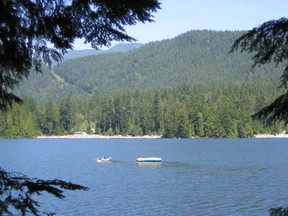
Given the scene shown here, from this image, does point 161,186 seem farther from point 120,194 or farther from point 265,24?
point 265,24

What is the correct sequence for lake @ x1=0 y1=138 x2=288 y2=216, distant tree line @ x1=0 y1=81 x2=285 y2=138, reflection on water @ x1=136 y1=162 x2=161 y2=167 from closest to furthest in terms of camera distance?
lake @ x1=0 y1=138 x2=288 y2=216 → reflection on water @ x1=136 y1=162 x2=161 y2=167 → distant tree line @ x1=0 y1=81 x2=285 y2=138

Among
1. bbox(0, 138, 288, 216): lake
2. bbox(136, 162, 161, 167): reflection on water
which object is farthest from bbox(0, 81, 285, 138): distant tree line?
bbox(0, 138, 288, 216): lake

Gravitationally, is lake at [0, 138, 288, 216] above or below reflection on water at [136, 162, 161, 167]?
below

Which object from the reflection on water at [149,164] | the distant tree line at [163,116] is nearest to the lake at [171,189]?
the reflection on water at [149,164]

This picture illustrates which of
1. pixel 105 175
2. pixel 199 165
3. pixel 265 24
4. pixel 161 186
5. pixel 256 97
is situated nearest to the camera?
pixel 265 24

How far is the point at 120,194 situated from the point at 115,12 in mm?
30535

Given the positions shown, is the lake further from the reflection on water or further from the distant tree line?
the distant tree line

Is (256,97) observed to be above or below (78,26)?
above

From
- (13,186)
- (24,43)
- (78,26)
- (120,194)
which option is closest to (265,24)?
(78,26)

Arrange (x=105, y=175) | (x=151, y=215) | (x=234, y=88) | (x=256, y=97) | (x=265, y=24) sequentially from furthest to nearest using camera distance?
1. (x=234, y=88)
2. (x=256, y=97)
3. (x=105, y=175)
4. (x=151, y=215)
5. (x=265, y=24)

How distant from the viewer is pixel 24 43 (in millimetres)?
5750

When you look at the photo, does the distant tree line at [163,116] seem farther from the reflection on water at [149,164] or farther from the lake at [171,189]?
the lake at [171,189]

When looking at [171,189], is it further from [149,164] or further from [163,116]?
[163,116]

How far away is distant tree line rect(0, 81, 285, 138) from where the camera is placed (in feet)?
543
